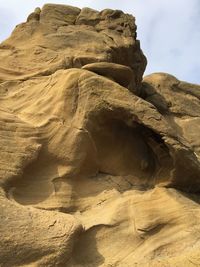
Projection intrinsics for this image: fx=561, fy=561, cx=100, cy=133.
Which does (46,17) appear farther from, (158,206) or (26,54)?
(158,206)

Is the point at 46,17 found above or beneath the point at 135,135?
above

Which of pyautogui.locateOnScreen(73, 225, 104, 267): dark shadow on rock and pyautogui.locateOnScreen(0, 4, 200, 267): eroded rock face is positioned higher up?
pyautogui.locateOnScreen(0, 4, 200, 267): eroded rock face

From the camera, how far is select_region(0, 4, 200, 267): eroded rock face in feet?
20.9

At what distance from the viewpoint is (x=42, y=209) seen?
6.71 metres

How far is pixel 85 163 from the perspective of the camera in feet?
24.7

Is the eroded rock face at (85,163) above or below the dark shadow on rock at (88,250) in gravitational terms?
above

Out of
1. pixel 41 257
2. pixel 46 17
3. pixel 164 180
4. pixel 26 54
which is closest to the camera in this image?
pixel 41 257

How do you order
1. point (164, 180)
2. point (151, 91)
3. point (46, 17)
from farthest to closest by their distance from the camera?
point (151, 91)
point (46, 17)
point (164, 180)

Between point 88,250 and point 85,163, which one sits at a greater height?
point 85,163

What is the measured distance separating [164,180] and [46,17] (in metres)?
3.45

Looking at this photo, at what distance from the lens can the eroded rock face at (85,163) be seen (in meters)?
6.37

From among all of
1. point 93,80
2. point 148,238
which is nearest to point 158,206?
point 148,238

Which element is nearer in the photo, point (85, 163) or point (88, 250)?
point (88, 250)

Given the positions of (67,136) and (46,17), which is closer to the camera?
(67,136)
